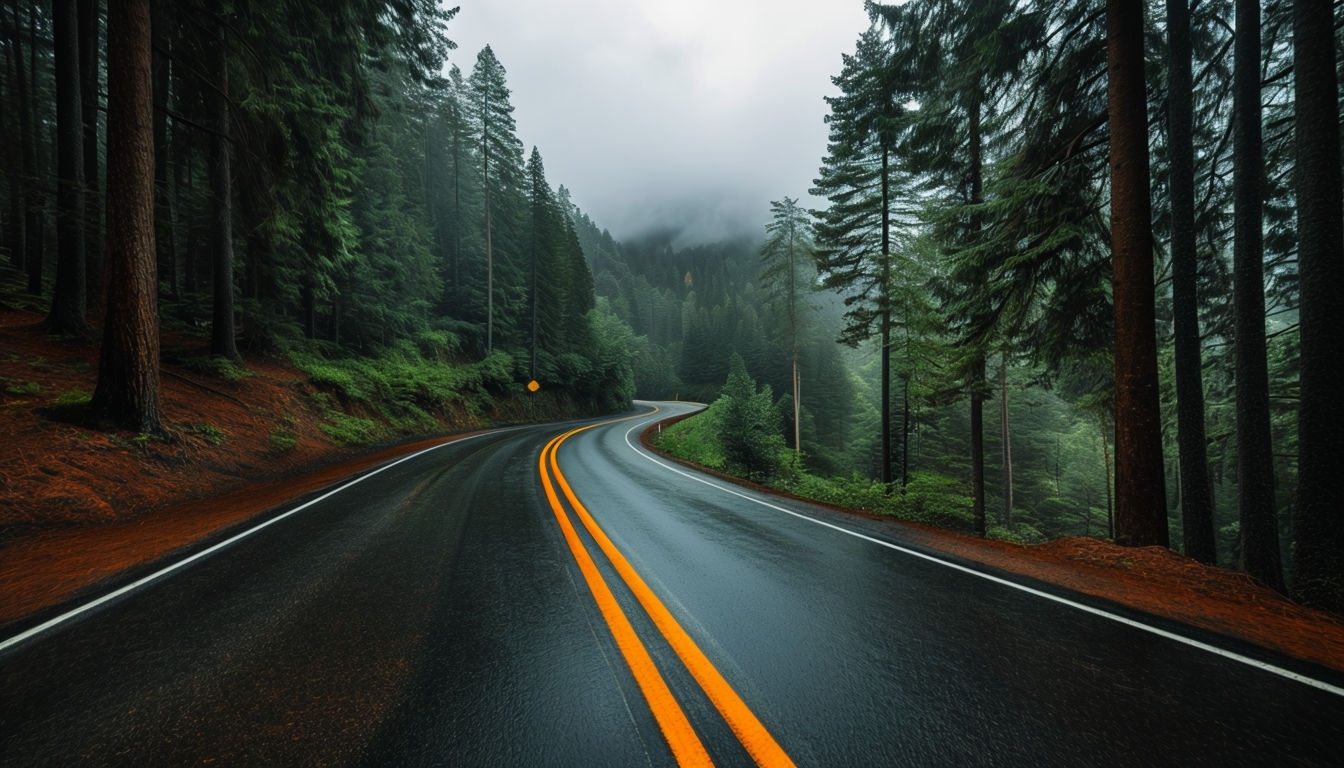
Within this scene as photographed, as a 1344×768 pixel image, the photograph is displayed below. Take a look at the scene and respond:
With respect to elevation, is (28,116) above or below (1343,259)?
above

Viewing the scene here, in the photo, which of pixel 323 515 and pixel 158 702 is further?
pixel 323 515

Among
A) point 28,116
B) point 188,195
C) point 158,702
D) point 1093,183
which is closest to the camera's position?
point 158,702

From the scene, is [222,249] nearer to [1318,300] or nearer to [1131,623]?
[1131,623]

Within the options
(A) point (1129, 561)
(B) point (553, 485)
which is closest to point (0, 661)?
(B) point (553, 485)

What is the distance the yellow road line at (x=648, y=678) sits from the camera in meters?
1.83

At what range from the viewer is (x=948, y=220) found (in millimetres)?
Result: 9680

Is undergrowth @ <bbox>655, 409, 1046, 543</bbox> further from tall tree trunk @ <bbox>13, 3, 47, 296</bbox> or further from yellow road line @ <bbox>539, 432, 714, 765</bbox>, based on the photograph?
tall tree trunk @ <bbox>13, 3, 47, 296</bbox>

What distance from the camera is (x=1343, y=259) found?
4.84 m

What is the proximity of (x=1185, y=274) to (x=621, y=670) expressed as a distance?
31.4 ft

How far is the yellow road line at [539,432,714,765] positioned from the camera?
1.83m

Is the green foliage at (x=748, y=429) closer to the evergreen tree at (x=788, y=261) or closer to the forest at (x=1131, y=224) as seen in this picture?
the forest at (x=1131, y=224)

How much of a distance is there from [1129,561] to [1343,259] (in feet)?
13.8

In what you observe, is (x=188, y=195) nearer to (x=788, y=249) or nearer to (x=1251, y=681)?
(x=1251, y=681)

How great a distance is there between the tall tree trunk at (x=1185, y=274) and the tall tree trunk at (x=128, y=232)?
51.7 feet
